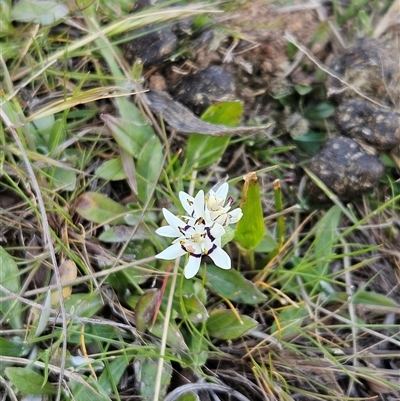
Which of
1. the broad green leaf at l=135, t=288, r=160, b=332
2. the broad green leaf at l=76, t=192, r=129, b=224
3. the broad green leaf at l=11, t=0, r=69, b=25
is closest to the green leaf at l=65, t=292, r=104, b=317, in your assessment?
the broad green leaf at l=135, t=288, r=160, b=332

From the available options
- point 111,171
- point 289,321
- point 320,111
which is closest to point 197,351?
point 289,321

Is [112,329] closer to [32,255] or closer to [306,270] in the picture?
[32,255]

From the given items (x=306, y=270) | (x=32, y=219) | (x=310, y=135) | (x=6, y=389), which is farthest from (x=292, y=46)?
(x=6, y=389)

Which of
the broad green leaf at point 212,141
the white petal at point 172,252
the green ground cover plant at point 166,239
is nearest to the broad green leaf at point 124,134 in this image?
the green ground cover plant at point 166,239

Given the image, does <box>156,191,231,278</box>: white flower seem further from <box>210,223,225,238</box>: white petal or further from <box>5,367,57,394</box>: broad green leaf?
<box>5,367,57,394</box>: broad green leaf

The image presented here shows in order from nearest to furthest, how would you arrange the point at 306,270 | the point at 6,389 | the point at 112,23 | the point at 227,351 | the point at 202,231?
1. the point at 202,231
2. the point at 6,389
3. the point at 227,351
4. the point at 306,270
5. the point at 112,23

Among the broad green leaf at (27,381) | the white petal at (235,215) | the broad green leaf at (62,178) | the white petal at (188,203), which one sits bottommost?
the broad green leaf at (27,381)

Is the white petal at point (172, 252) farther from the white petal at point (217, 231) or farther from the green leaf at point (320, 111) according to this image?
the green leaf at point (320, 111)
